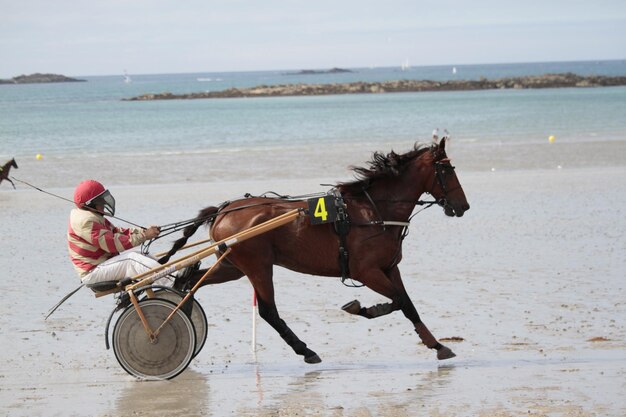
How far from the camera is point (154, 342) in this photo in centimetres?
796

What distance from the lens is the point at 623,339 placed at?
9000mm

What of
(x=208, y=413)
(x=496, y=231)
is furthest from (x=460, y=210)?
(x=496, y=231)

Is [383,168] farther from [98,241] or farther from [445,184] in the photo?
[98,241]

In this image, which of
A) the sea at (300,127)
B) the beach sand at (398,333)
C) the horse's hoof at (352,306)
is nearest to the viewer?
the beach sand at (398,333)

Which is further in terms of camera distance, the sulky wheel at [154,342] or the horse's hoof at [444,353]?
the horse's hoof at [444,353]

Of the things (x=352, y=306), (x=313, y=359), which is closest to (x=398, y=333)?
(x=352, y=306)

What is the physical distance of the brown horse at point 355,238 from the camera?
8367 millimetres

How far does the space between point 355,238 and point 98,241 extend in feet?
6.93

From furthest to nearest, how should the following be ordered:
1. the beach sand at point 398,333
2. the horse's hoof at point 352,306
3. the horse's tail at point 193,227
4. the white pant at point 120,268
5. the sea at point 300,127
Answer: the sea at point 300,127
the horse's tail at point 193,227
the horse's hoof at point 352,306
the white pant at point 120,268
the beach sand at point 398,333

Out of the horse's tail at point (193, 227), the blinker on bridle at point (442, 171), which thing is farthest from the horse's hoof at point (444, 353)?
the horse's tail at point (193, 227)

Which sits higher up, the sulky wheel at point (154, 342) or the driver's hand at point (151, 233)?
the driver's hand at point (151, 233)

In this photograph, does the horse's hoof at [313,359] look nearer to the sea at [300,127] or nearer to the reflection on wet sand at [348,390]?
the reflection on wet sand at [348,390]

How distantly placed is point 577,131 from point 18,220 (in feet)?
93.7

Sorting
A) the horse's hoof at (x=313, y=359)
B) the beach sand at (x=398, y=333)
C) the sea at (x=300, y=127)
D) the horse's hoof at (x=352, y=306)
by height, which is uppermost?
the horse's hoof at (x=352, y=306)
